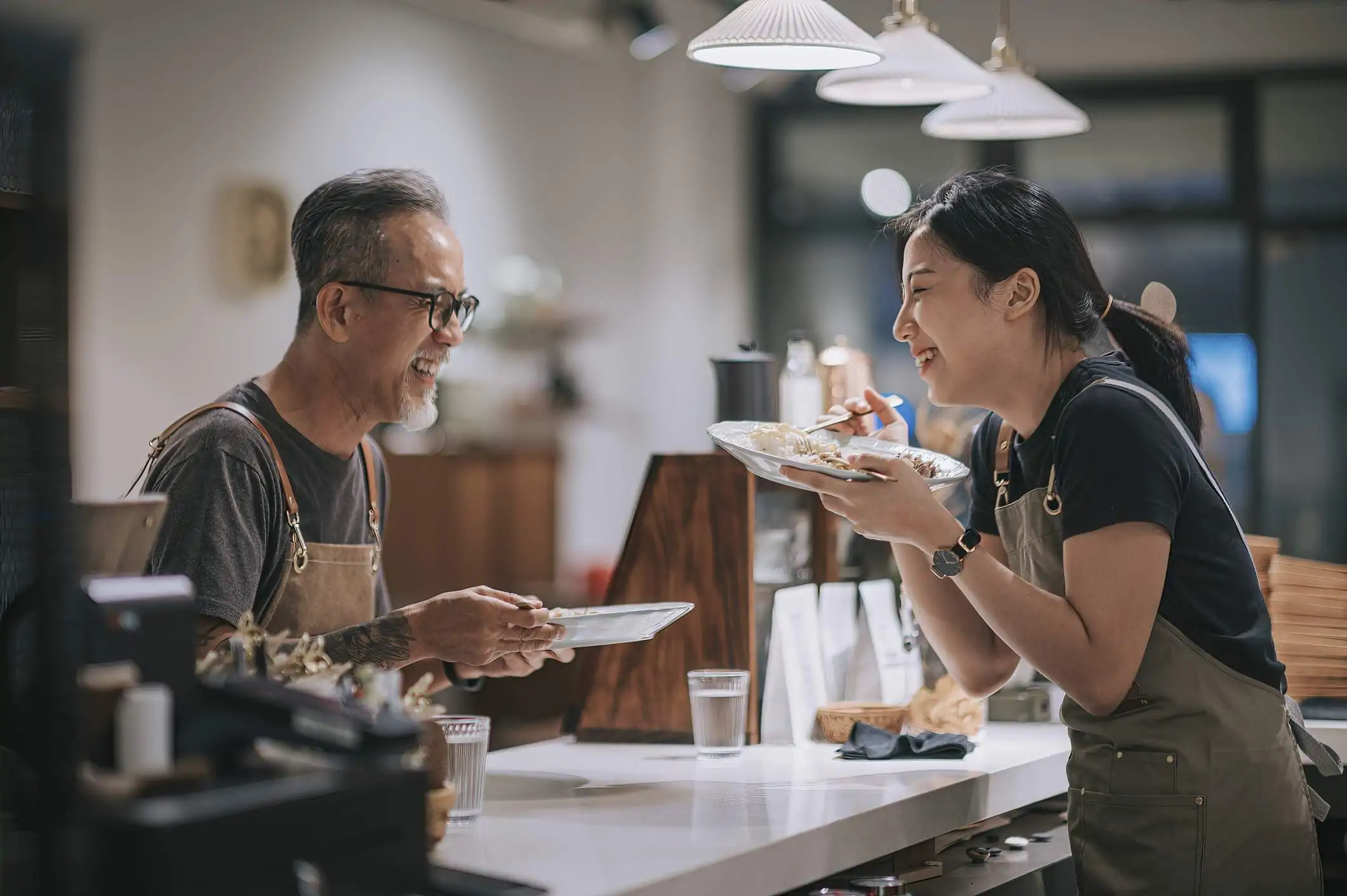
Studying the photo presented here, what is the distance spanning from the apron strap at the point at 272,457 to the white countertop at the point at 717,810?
1.58 ft

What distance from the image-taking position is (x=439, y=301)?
8.58 ft

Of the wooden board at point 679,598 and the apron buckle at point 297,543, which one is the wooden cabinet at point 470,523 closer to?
the wooden board at point 679,598

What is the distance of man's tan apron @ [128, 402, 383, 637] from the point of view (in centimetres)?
240

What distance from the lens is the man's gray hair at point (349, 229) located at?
8.53 ft

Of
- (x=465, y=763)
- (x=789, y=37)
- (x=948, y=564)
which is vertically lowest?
(x=465, y=763)

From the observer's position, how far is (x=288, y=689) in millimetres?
1385

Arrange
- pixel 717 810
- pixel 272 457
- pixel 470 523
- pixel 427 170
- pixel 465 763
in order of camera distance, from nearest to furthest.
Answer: pixel 465 763 < pixel 717 810 < pixel 272 457 < pixel 427 170 < pixel 470 523

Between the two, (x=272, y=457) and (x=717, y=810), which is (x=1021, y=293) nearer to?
(x=717, y=810)

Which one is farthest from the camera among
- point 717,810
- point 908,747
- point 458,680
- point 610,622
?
point 908,747

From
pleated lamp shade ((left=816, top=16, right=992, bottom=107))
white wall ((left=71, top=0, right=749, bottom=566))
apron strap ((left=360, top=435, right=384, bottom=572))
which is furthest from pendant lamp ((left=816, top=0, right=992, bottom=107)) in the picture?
white wall ((left=71, top=0, right=749, bottom=566))

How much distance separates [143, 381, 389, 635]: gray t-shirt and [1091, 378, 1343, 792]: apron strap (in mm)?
1279

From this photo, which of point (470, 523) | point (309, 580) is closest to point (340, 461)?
point (309, 580)

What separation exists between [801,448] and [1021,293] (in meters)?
0.46

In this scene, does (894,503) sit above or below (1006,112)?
below
